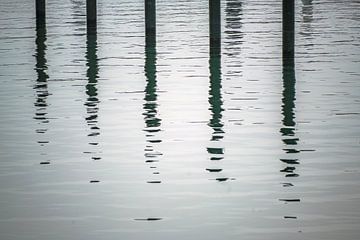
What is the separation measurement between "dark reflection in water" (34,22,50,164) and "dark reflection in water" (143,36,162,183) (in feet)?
4.77

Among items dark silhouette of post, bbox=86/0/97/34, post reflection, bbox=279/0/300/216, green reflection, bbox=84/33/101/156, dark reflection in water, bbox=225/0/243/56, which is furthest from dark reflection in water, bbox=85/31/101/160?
dark reflection in water, bbox=225/0/243/56

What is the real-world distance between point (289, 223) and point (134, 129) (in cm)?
765

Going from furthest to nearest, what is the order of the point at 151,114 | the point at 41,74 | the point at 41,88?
1. the point at 41,74
2. the point at 41,88
3. the point at 151,114

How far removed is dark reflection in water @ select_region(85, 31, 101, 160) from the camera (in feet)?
63.5

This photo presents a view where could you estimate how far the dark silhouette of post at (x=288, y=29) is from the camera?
2938 cm

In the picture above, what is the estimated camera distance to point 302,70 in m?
29.3

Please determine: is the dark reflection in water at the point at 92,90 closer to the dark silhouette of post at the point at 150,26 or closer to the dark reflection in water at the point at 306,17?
the dark silhouette of post at the point at 150,26

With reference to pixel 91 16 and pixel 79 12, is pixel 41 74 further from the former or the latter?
pixel 79 12

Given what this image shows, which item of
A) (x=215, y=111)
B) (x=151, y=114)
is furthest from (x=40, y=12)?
(x=151, y=114)

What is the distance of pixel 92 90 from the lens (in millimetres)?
25797

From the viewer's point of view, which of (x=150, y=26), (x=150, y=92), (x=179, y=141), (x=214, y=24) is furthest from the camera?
(x=150, y=26)

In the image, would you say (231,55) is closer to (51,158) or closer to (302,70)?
(302,70)

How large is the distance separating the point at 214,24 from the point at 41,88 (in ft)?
26.2

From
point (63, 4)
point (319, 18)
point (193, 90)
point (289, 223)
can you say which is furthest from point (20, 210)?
point (63, 4)
